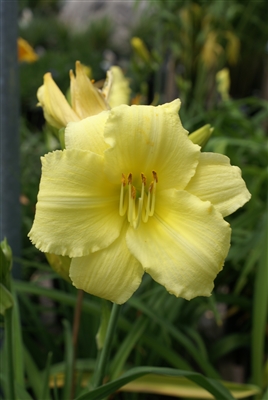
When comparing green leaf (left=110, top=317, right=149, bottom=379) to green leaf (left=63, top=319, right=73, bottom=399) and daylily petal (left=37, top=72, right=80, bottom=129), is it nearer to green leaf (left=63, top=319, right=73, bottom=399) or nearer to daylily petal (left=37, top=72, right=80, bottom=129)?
green leaf (left=63, top=319, right=73, bottom=399)

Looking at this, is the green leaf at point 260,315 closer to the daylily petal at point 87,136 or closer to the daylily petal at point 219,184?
the daylily petal at point 219,184

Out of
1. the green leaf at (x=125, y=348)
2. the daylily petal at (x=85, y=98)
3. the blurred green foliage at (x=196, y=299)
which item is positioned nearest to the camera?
the daylily petal at (x=85, y=98)

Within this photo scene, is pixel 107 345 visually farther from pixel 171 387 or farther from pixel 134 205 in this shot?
pixel 171 387

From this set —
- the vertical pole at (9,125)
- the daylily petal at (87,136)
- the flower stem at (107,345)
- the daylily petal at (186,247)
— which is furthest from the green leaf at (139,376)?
the vertical pole at (9,125)

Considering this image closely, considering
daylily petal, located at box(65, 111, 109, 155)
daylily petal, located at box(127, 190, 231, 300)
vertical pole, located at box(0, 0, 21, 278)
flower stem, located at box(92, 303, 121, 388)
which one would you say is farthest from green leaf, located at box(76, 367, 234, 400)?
vertical pole, located at box(0, 0, 21, 278)

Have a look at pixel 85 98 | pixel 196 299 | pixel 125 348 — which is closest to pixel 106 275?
pixel 85 98

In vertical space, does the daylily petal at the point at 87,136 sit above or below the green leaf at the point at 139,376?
above
